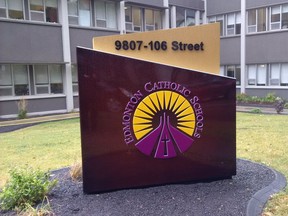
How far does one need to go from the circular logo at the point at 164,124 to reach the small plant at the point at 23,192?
1514mm

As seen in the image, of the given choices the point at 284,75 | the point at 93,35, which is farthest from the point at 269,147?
the point at 284,75

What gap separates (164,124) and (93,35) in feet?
55.1

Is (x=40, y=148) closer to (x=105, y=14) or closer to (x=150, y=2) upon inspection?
(x=105, y=14)

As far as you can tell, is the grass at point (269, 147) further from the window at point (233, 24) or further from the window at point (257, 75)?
the window at point (233, 24)

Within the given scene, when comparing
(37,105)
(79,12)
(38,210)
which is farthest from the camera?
(79,12)

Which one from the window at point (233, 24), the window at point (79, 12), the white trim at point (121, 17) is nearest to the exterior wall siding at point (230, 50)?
the window at point (233, 24)

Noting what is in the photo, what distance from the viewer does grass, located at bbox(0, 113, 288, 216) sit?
259 inches

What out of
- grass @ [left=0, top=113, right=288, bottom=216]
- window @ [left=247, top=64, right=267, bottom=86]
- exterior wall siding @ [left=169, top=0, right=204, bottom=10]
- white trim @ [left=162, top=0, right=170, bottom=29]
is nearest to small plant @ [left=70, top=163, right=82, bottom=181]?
grass @ [left=0, top=113, right=288, bottom=216]

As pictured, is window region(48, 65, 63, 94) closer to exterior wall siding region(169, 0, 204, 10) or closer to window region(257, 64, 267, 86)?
exterior wall siding region(169, 0, 204, 10)

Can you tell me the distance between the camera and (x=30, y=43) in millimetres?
18125

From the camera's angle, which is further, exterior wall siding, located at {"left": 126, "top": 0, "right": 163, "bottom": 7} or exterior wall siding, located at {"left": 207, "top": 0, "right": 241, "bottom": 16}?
exterior wall siding, located at {"left": 207, "top": 0, "right": 241, "bottom": 16}

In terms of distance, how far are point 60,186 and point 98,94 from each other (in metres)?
1.55

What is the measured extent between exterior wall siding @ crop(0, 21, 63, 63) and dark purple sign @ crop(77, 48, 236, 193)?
45.8ft

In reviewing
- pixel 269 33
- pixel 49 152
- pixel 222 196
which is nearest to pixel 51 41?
pixel 49 152
